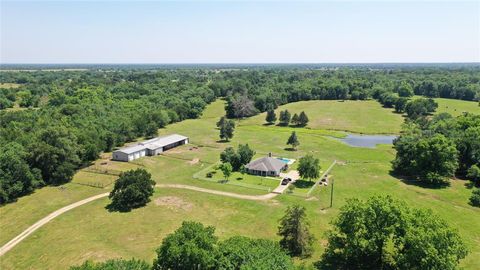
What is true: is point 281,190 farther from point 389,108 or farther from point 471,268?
point 389,108

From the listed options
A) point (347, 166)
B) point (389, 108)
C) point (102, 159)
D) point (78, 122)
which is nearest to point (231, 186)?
point (347, 166)

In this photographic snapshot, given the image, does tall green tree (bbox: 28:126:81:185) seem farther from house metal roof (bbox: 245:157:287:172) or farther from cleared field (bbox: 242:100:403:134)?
cleared field (bbox: 242:100:403:134)

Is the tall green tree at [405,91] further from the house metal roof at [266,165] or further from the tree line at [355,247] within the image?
the tree line at [355,247]

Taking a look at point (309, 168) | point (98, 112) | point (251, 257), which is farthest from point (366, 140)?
point (251, 257)

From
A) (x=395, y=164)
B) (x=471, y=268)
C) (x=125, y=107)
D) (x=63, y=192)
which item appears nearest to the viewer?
(x=471, y=268)

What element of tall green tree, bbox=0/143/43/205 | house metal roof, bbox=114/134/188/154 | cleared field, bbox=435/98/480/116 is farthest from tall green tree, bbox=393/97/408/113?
tall green tree, bbox=0/143/43/205
